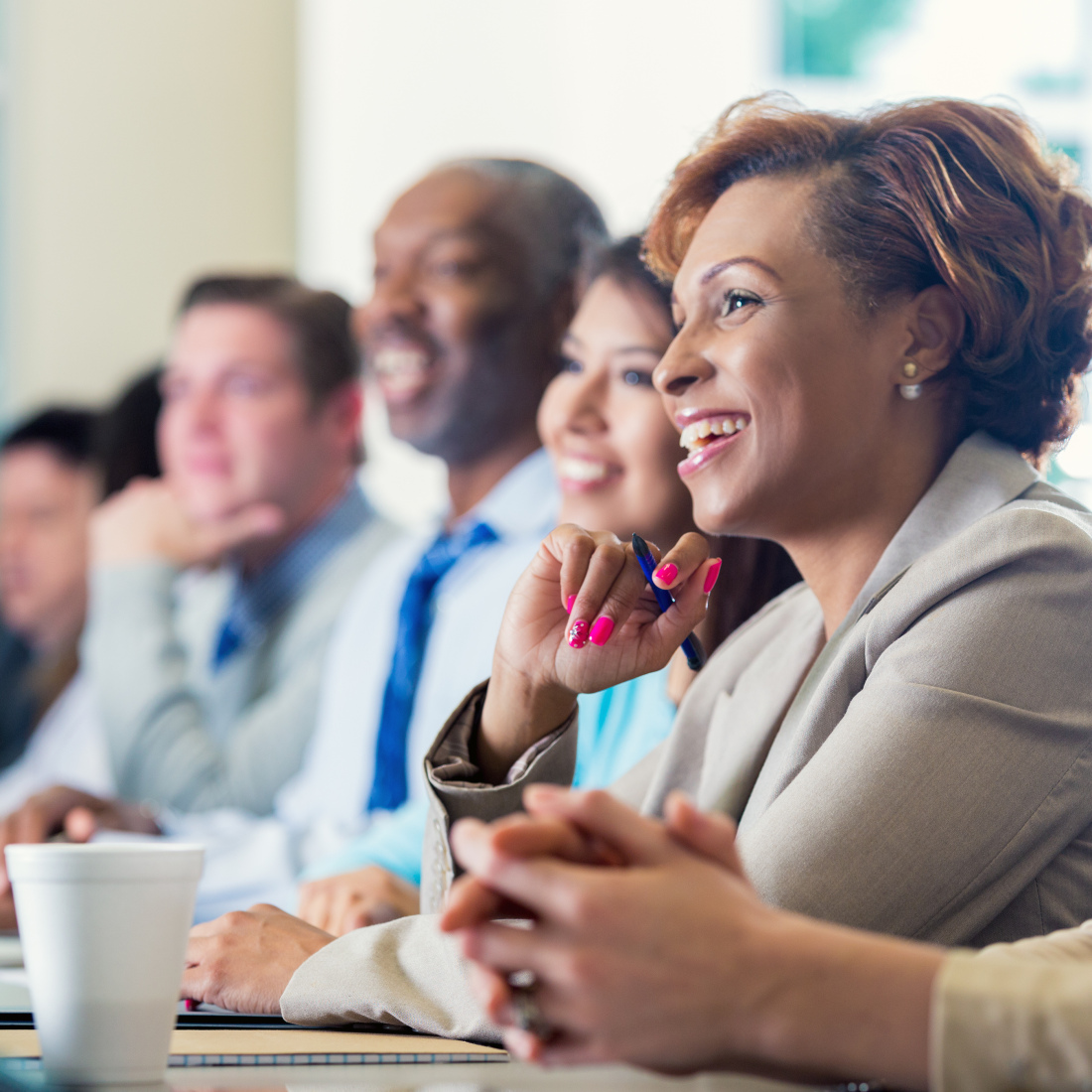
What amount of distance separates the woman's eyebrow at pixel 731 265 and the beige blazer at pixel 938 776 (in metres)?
0.23

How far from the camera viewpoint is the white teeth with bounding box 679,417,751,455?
100 centimetres

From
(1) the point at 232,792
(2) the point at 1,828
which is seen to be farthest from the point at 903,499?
(1) the point at 232,792

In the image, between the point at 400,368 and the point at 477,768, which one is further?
the point at 400,368

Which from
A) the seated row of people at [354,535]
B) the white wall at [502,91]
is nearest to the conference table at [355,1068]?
the seated row of people at [354,535]

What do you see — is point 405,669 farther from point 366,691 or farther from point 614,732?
point 614,732

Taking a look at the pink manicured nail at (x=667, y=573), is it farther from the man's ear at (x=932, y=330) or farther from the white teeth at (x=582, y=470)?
the white teeth at (x=582, y=470)

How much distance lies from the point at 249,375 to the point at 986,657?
1.83 m

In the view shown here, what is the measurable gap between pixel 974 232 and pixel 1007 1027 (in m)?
0.65

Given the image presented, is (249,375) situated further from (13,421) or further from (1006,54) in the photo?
(1006,54)

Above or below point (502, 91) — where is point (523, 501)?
below

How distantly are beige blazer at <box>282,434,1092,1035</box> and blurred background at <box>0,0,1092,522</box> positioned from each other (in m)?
1.99

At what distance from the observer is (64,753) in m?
2.70

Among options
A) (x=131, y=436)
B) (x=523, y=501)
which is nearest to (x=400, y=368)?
(x=523, y=501)

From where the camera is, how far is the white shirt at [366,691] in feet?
5.54
